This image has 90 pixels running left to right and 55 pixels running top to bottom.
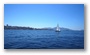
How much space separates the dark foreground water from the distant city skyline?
0.16 metres

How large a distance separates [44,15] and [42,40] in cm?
56

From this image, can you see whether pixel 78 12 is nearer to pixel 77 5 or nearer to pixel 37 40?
pixel 77 5

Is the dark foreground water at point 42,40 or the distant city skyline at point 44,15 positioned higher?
the distant city skyline at point 44,15

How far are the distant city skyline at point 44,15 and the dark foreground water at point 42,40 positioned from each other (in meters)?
0.16

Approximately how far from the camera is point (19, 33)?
121 inches

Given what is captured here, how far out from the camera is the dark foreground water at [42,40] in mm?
3061

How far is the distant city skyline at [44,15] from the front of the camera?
3074mm

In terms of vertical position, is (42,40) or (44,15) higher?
(44,15)

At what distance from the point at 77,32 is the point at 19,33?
1.29m

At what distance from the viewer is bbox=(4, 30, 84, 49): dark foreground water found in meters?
3.06

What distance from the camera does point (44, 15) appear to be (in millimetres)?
3098

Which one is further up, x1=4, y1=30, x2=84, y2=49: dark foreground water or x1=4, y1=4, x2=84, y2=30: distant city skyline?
x1=4, y1=4, x2=84, y2=30: distant city skyline

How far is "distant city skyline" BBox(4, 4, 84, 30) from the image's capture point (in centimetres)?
307

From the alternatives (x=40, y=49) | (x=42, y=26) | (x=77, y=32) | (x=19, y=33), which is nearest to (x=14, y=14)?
(x=19, y=33)
